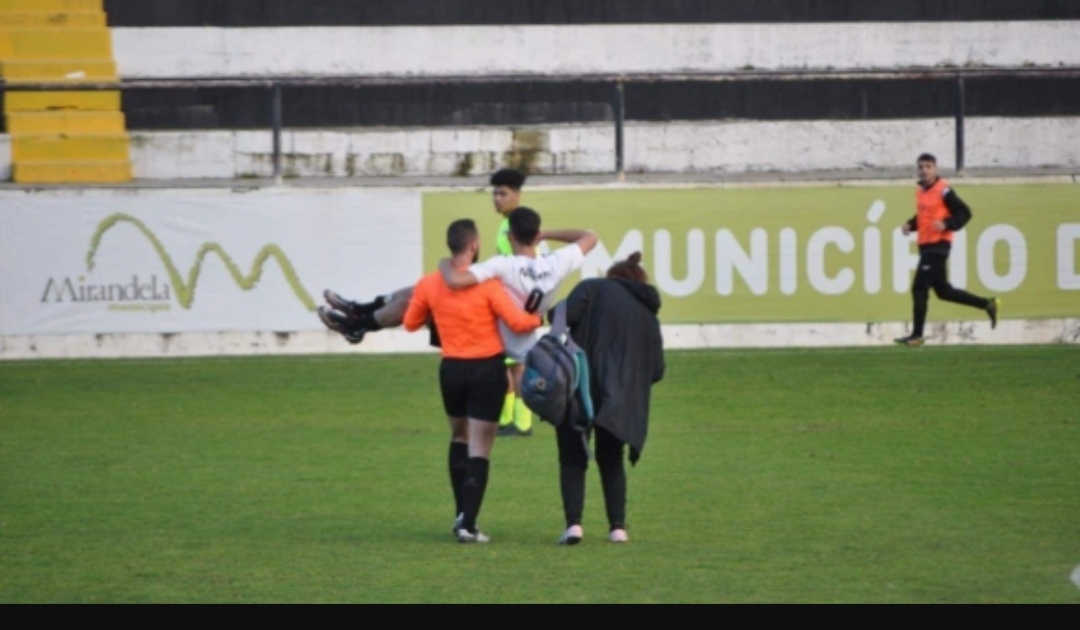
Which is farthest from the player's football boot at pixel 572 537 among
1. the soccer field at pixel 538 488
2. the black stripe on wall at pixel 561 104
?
the black stripe on wall at pixel 561 104

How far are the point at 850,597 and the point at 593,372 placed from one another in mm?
2063

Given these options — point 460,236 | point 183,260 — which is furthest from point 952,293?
point 460,236

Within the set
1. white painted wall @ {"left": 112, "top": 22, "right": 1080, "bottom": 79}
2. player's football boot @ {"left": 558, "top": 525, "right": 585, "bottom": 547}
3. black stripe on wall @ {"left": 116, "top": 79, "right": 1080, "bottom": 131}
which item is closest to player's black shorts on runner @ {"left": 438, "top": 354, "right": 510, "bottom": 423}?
player's football boot @ {"left": 558, "top": 525, "right": 585, "bottom": 547}

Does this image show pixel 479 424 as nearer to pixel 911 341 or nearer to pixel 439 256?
pixel 439 256

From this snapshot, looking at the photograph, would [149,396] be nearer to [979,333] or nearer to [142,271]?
[142,271]

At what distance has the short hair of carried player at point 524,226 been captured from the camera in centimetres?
966

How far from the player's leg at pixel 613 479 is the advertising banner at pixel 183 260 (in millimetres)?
9714

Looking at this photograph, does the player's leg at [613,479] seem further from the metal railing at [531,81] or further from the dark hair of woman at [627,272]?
the metal railing at [531,81]

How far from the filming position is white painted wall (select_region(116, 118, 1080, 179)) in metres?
22.2

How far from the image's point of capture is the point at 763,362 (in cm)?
1864

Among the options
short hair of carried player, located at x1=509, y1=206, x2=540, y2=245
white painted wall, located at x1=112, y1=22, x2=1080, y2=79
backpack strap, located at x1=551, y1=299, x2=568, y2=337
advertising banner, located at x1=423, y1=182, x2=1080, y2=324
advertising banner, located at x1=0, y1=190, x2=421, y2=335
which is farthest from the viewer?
white painted wall, located at x1=112, y1=22, x2=1080, y2=79

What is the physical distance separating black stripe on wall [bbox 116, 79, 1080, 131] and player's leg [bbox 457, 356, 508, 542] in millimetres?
13468

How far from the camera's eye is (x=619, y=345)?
9.65m

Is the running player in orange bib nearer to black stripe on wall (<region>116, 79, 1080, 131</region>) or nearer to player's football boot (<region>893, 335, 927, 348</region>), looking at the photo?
player's football boot (<region>893, 335, 927, 348</region>)
